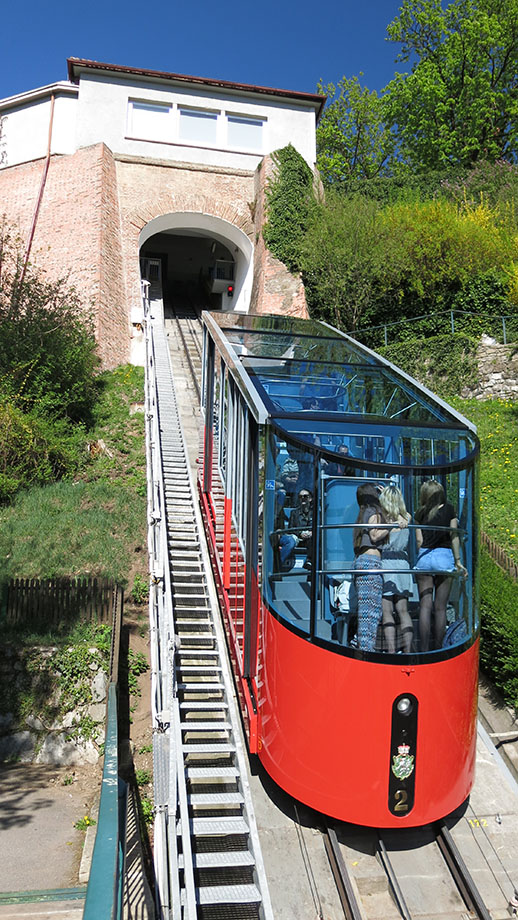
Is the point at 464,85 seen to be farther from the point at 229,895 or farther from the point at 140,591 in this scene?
the point at 229,895

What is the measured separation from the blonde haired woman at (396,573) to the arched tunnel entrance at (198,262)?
18.7m

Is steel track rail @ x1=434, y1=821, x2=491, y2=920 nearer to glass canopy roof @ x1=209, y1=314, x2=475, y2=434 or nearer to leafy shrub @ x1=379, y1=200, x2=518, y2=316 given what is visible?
glass canopy roof @ x1=209, y1=314, x2=475, y2=434

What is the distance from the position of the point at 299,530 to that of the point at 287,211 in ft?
59.1

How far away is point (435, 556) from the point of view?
4984 mm

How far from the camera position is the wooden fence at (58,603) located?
9.12 meters

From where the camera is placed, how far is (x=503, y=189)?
2369 cm

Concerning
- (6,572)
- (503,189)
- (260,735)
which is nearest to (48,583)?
(6,572)

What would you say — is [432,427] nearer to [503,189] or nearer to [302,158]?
[302,158]

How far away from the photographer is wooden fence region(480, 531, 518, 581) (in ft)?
27.7

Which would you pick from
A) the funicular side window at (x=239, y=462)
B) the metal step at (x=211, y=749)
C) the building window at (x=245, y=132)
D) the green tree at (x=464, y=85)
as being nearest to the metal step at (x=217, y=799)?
the metal step at (x=211, y=749)

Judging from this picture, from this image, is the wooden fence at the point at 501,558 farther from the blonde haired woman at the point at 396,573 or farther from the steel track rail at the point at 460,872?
the blonde haired woman at the point at 396,573

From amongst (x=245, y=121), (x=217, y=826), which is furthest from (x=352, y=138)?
(x=217, y=826)

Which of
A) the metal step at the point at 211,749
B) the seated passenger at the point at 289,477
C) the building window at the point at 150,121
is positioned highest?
the building window at the point at 150,121

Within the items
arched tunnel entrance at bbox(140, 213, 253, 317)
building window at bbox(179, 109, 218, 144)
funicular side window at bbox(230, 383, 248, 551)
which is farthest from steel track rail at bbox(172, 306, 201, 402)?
funicular side window at bbox(230, 383, 248, 551)
